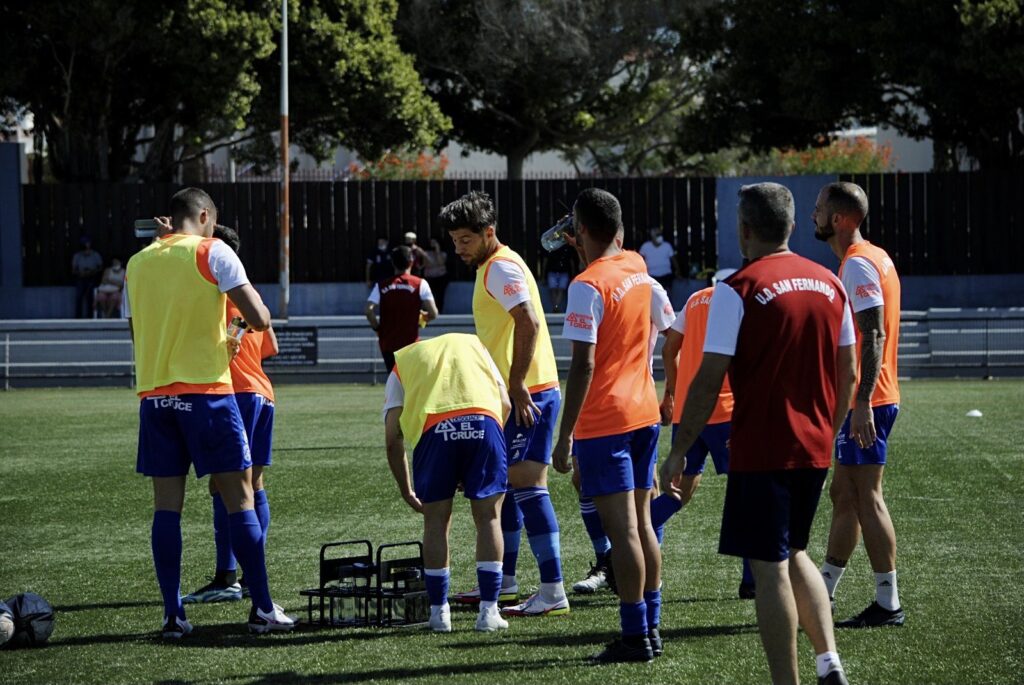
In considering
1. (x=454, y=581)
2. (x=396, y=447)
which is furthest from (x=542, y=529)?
(x=454, y=581)

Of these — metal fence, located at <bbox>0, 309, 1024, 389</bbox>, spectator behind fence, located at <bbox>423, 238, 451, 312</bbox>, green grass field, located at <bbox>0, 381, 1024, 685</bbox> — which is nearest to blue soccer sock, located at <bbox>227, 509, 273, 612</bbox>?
green grass field, located at <bbox>0, 381, 1024, 685</bbox>

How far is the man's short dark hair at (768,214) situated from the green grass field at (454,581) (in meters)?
1.82

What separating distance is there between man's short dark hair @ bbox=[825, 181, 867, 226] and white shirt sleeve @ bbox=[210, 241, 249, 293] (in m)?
2.79

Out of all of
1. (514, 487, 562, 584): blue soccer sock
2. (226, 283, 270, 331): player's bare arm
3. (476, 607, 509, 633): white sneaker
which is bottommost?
(476, 607, 509, 633): white sneaker

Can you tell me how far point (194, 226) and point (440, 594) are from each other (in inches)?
83.4

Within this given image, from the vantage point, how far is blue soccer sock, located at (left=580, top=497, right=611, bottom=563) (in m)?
7.42

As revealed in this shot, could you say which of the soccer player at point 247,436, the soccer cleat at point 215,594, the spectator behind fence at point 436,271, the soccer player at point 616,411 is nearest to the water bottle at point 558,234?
the soccer player at point 616,411

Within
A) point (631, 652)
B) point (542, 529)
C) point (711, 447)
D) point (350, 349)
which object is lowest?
point (631, 652)

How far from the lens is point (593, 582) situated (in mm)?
7500

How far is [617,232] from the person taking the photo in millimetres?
6238

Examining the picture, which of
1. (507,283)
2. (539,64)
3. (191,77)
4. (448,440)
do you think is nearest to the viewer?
(448,440)

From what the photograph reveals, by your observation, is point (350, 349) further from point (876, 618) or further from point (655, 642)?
point (655, 642)

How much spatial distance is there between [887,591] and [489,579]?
1863mm

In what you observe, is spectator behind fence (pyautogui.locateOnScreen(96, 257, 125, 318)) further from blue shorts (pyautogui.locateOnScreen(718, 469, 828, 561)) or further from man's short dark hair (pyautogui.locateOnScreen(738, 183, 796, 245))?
blue shorts (pyautogui.locateOnScreen(718, 469, 828, 561))
